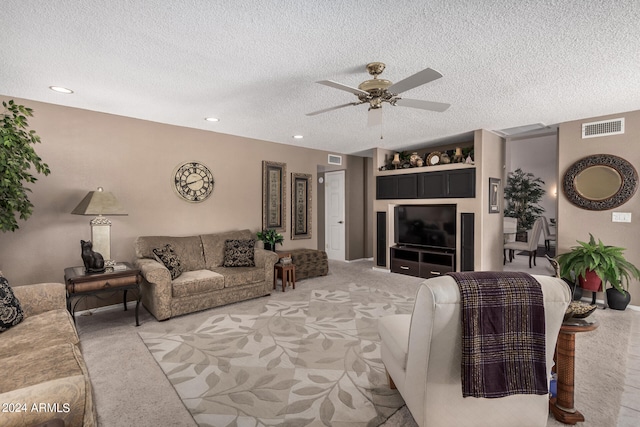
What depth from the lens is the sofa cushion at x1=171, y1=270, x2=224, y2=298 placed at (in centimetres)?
348

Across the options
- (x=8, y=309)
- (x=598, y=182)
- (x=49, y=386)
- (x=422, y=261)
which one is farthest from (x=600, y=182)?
(x=8, y=309)

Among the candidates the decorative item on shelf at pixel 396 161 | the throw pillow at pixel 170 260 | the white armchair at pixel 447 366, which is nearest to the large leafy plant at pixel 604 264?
the white armchair at pixel 447 366

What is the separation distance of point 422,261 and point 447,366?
4245 millimetres

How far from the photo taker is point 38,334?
1989 millimetres

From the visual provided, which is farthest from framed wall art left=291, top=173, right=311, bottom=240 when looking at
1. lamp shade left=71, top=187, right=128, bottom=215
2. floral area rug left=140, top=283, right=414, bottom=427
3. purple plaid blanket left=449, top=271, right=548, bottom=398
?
purple plaid blanket left=449, top=271, right=548, bottom=398

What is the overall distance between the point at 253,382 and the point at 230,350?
58cm

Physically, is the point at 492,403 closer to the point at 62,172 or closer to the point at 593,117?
the point at 593,117

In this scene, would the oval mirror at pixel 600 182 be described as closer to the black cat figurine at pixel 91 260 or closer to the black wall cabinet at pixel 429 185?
the black wall cabinet at pixel 429 185

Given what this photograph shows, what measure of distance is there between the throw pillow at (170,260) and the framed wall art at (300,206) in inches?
93.1

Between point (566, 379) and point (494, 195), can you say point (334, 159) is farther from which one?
point (566, 379)

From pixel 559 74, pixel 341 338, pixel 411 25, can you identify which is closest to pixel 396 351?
pixel 341 338

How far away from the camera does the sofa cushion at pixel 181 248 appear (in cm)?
385

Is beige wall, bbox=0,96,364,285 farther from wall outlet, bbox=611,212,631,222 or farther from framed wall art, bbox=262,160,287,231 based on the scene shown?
wall outlet, bbox=611,212,631,222

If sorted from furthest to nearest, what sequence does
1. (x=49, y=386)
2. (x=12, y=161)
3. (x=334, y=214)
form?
1. (x=334, y=214)
2. (x=12, y=161)
3. (x=49, y=386)
